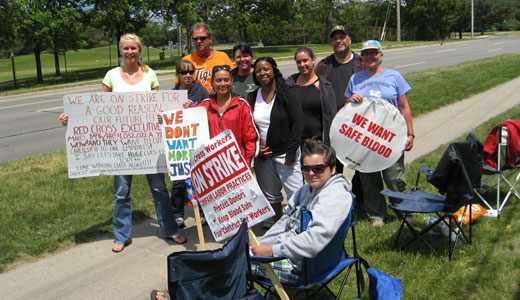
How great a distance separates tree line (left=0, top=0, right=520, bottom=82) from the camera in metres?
24.5

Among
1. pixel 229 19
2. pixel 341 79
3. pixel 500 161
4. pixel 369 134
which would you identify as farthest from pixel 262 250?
pixel 229 19

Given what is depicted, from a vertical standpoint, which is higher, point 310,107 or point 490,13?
point 490,13

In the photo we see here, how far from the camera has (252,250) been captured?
3096 millimetres

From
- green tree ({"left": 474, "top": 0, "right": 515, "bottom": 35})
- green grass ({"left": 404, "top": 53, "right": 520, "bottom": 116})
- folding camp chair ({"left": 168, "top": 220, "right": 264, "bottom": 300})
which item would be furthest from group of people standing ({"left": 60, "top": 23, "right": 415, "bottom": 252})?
green tree ({"left": 474, "top": 0, "right": 515, "bottom": 35})

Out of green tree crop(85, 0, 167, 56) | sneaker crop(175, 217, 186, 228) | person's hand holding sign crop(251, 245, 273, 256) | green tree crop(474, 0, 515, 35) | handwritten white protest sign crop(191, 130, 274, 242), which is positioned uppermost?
green tree crop(474, 0, 515, 35)

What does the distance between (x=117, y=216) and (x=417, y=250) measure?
3.02 metres

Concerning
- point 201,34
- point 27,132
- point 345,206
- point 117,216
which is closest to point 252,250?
point 345,206

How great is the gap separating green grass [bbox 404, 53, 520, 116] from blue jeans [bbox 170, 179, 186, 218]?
757 centimetres

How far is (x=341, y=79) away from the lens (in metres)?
5.24

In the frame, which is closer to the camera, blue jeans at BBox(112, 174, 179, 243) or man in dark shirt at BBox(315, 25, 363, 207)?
blue jeans at BBox(112, 174, 179, 243)

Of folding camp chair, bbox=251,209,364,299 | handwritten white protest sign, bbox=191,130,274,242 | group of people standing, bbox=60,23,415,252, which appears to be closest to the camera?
folding camp chair, bbox=251,209,364,299

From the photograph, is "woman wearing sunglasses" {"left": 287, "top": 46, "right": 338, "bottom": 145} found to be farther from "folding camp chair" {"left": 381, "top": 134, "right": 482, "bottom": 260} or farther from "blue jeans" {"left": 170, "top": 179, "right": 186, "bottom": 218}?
"blue jeans" {"left": 170, "top": 179, "right": 186, "bottom": 218}

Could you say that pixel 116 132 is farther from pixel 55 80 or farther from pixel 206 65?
pixel 55 80

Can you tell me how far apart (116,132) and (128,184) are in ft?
1.83
